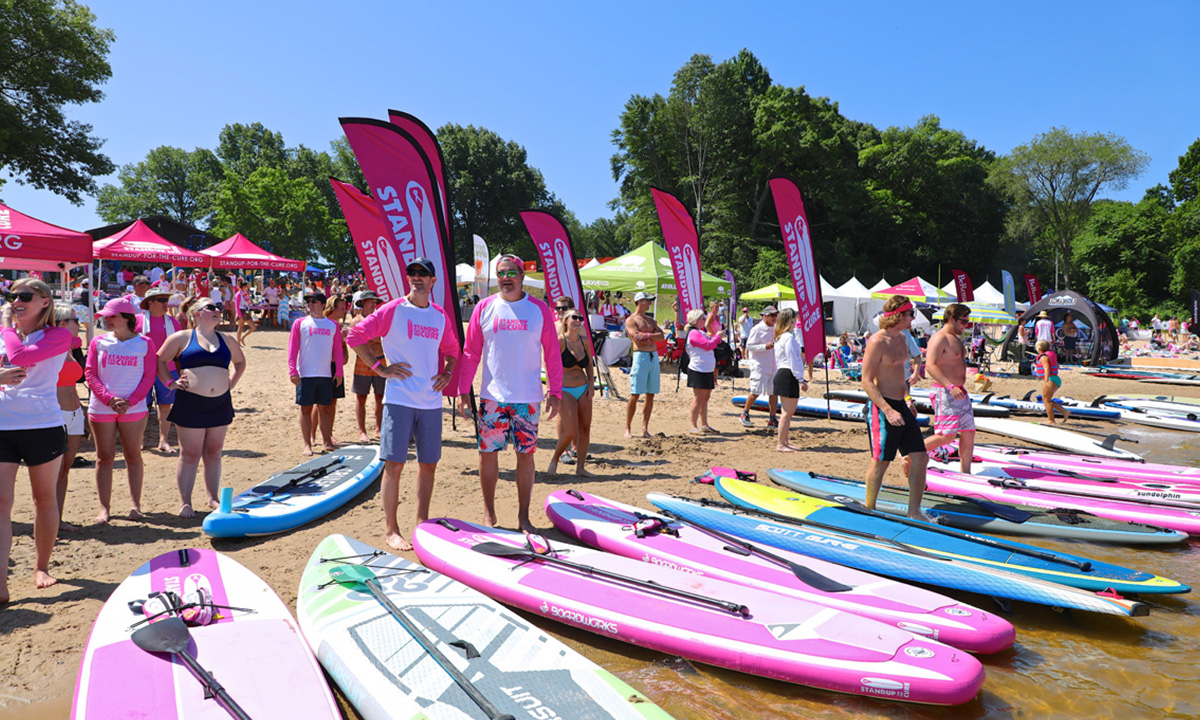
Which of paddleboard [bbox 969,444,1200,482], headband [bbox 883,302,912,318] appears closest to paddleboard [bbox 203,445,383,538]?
headband [bbox 883,302,912,318]

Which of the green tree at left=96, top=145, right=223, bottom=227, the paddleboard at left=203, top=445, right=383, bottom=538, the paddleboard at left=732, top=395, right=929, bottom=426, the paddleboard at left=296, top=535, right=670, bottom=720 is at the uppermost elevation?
the green tree at left=96, top=145, right=223, bottom=227

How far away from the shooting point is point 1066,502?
6039 mm

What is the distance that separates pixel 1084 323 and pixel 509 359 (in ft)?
69.5

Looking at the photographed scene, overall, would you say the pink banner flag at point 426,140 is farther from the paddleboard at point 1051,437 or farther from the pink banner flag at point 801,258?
the paddleboard at point 1051,437

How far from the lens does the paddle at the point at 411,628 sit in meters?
2.51

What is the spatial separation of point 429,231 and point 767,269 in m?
30.6

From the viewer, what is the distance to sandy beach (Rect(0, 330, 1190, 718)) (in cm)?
324

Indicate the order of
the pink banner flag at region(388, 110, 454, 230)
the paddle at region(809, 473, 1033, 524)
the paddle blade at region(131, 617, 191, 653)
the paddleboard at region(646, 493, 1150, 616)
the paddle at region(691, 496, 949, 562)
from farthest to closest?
the pink banner flag at region(388, 110, 454, 230)
the paddle at region(809, 473, 1033, 524)
the paddle at region(691, 496, 949, 562)
the paddleboard at region(646, 493, 1150, 616)
the paddle blade at region(131, 617, 191, 653)

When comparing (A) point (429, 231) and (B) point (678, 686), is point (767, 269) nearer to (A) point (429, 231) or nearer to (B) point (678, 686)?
(A) point (429, 231)

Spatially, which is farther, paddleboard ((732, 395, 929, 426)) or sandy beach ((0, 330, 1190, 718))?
paddleboard ((732, 395, 929, 426))

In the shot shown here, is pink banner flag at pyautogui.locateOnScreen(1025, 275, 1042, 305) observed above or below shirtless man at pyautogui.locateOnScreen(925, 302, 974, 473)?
above

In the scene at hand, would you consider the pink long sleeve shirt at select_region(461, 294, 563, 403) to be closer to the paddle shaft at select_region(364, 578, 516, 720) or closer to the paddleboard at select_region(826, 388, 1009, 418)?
the paddle shaft at select_region(364, 578, 516, 720)

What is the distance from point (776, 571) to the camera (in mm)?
4004

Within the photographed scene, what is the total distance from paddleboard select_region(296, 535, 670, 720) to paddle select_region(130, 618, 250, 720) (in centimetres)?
48
